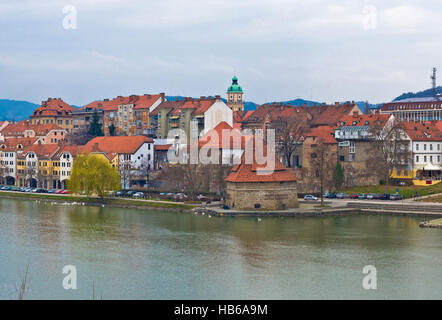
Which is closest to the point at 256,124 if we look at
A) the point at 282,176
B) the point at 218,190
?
the point at 218,190

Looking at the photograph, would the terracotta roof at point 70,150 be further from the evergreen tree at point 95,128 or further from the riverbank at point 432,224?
the riverbank at point 432,224

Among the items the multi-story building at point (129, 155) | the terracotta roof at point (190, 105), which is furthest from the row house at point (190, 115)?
the multi-story building at point (129, 155)

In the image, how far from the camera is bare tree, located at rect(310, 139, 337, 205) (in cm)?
6328

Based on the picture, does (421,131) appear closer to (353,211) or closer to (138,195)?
(353,211)

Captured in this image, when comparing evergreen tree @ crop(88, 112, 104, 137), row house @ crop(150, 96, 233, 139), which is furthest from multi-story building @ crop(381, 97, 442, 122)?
evergreen tree @ crop(88, 112, 104, 137)

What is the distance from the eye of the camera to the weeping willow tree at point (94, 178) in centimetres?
6469

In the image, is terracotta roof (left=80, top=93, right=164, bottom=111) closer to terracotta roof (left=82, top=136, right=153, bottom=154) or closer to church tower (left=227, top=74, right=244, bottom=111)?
terracotta roof (left=82, top=136, right=153, bottom=154)

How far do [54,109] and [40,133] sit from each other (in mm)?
13854

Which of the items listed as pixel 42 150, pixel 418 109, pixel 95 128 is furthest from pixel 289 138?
pixel 418 109

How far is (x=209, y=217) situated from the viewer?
53688 mm

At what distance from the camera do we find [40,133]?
94.9 m

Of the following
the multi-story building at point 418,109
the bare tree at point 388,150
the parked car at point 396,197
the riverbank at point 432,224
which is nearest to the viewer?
the riverbank at point 432,224

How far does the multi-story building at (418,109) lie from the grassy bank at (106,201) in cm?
5363

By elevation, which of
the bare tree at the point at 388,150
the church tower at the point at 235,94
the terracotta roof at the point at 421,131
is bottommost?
the bare tree at the point at 388,150
